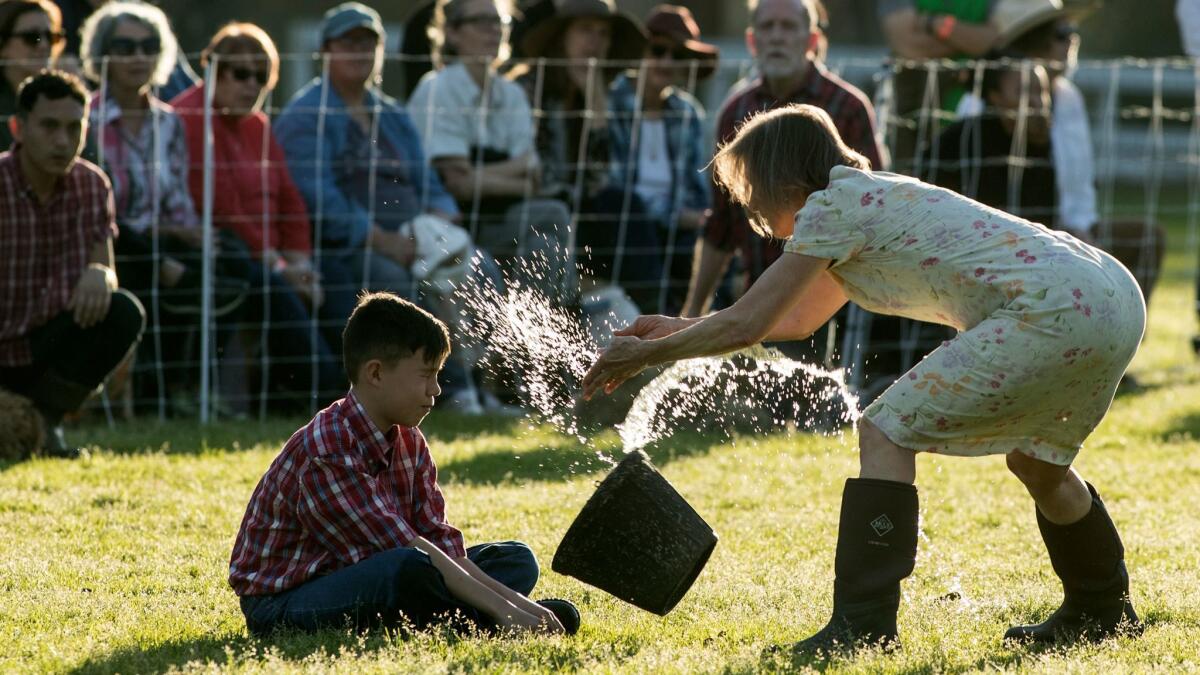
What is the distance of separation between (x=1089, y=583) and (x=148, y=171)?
5112 mm

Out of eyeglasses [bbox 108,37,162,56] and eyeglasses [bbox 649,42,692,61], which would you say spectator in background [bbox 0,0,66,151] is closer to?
eyeglasses [bbox 108,37,162,56]

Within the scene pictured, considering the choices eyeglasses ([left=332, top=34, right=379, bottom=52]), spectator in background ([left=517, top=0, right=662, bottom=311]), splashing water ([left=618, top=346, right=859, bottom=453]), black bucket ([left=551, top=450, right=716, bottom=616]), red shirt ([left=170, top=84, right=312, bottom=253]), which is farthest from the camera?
spectator in background ([left=517, top=0, right=662, bottom=311])

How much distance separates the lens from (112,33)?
766cm

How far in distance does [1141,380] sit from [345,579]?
267 inches

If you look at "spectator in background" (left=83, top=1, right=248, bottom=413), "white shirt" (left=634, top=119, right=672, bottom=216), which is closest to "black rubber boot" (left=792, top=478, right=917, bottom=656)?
"spectator in background" (left=83, top=1, right=248, bottom=413)

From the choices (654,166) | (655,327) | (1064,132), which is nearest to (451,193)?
(654,166)

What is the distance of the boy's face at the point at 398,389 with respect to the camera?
13.3 feet

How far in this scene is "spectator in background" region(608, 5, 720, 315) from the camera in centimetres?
907

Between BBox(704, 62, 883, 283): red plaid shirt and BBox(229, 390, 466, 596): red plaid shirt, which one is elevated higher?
BBox(704, 62, 883, 283): red plaid shirt

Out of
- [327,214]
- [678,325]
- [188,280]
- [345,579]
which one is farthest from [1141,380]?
[345,579]

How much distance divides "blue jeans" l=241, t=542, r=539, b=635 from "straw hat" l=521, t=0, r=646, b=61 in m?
5.51

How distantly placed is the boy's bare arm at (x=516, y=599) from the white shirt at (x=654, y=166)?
5.22 metres

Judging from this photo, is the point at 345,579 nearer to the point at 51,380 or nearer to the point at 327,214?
the point at 51,380

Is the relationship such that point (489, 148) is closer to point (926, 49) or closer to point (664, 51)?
point (664, 51)
